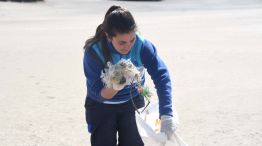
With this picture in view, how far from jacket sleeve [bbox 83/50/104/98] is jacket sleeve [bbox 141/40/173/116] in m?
0.30

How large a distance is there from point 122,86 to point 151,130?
15.1 inches

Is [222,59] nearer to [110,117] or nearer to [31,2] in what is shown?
[110,117]

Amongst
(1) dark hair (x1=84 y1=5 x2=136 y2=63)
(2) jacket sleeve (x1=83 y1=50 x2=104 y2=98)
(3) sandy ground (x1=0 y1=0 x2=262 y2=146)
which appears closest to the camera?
(1) dark hair (x1=84 y1=5 x2=136 y2=63)

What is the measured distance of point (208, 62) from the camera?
34.2 feet

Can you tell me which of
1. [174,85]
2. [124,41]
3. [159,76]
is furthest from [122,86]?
[174,85]

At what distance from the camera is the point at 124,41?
339 centimetres

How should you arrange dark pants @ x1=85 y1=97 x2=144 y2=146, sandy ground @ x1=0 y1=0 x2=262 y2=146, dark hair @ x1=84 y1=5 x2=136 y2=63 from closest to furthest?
dark hair @ x1=84 y1=5 x2=136 y2=63, dark pants @ x1=85 y1=97 x2=144 y2=146, sandy ground @ x1=0 y1=0 x2=262 y2=146

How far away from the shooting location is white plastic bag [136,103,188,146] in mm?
3557

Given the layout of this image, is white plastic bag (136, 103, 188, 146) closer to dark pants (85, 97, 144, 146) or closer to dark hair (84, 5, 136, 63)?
dark pants (85, 97, 144, 146)

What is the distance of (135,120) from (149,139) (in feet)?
0.78

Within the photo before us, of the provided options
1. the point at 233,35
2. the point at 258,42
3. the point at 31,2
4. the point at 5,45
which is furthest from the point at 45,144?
the point at 31,2

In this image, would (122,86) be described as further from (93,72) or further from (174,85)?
(174,85)

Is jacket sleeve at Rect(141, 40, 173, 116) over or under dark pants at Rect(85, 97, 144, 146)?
over

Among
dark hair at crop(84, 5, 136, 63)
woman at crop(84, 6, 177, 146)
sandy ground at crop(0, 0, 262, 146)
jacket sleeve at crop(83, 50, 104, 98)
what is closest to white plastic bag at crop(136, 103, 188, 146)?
Result: woman at crop(84, 6, 177, 146)
